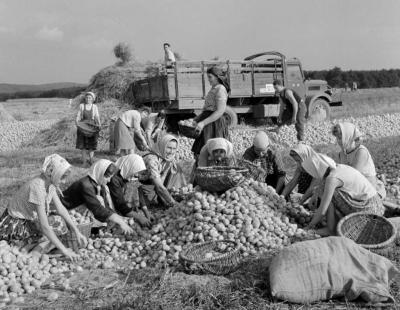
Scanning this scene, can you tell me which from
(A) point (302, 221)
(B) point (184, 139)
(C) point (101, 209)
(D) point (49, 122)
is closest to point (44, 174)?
(C) point (101, 209)

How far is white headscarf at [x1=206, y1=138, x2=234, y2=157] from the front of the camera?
18.5 ft

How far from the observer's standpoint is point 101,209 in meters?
4.98

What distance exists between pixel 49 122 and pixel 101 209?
13.0 metres

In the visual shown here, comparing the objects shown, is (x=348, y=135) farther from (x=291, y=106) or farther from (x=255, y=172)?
(x=291, y=106)

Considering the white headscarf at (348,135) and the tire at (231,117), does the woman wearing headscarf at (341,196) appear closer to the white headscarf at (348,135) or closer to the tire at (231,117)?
the white headscarf at (348,135)

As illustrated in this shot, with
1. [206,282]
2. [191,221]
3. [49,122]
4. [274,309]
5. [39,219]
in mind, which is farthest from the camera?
[49,122]

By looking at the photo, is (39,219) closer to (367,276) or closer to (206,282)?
(206,282)

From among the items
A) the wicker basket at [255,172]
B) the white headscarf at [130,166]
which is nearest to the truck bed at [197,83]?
the white headscarf at [130,166]

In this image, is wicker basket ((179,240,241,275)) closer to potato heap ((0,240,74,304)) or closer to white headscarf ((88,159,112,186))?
potato heap ((0,240,74,304))

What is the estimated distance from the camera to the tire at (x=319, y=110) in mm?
13734

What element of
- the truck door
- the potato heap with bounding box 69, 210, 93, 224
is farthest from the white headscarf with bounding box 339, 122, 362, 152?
the truck door

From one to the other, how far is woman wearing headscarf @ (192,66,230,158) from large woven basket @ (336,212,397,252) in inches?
79.0

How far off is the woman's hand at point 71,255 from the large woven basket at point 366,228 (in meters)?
2.40

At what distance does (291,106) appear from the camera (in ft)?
35.1
